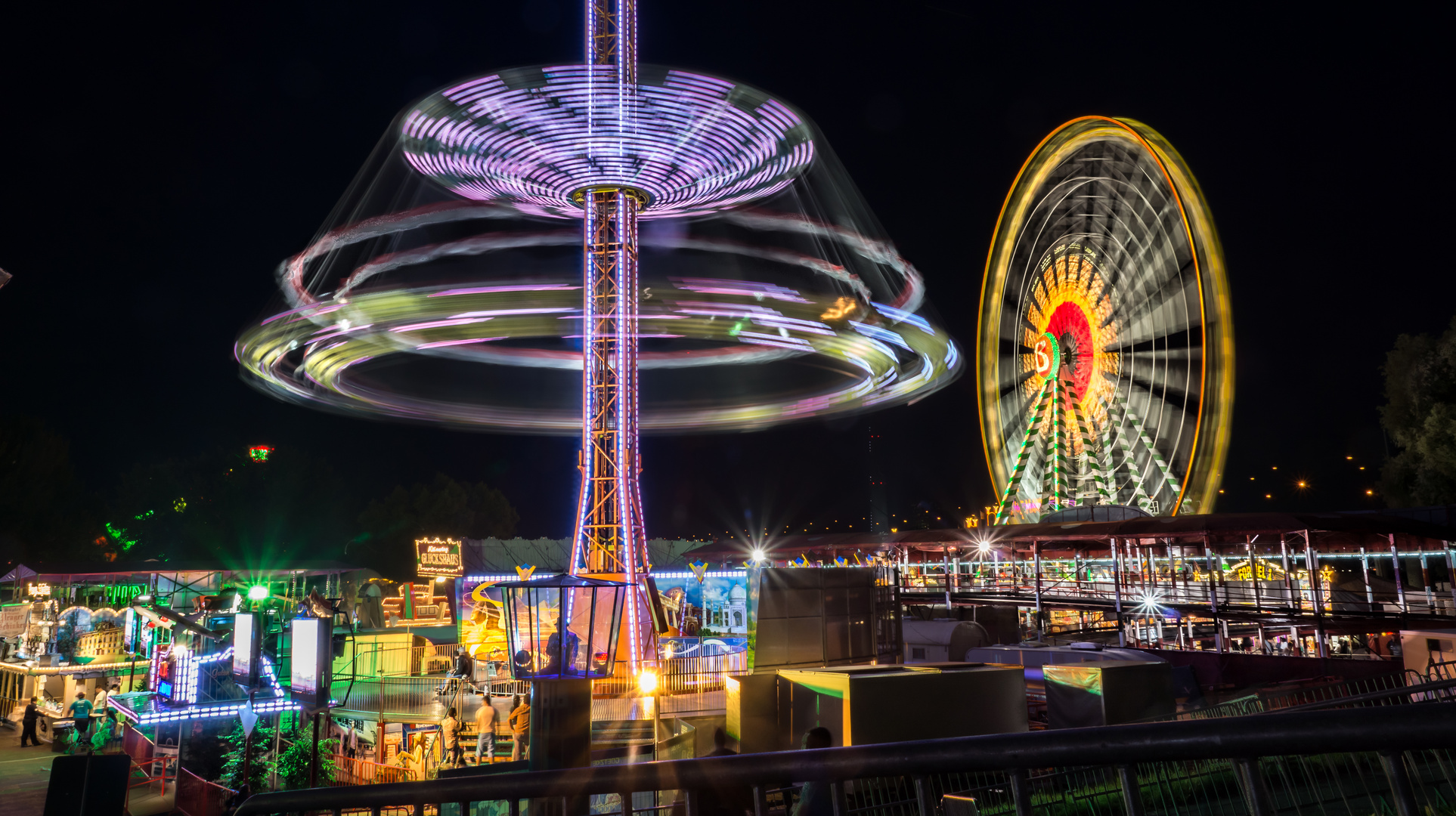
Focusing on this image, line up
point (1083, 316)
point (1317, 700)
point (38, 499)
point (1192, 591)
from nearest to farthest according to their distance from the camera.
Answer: point (1317, 700)
point (1192, 591)
point (1083, 316)
point (38, 499)

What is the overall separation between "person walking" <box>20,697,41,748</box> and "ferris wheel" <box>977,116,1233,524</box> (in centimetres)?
2512

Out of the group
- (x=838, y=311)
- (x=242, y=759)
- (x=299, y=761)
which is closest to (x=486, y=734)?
(x=299, y=761)

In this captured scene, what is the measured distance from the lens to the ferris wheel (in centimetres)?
2323

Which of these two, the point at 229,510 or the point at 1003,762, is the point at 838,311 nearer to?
the point at 1003,762

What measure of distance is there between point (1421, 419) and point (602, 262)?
28.4 metres

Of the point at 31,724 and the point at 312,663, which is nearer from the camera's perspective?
the point at 312,663

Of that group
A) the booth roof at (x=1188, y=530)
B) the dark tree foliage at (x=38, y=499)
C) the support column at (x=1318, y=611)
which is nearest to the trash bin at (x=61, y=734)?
the support column at (x=1318, y=611)

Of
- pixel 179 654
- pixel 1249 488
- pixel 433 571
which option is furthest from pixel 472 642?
pixel 1249 488

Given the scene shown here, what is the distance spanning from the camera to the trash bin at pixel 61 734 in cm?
1461

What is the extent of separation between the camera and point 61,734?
15148 mm

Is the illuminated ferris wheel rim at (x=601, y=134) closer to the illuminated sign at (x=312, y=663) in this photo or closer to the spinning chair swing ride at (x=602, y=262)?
the spinning chair swing ride at (x=602, y=262)

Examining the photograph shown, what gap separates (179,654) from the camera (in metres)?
12.8

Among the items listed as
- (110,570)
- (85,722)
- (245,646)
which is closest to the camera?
(245,646)

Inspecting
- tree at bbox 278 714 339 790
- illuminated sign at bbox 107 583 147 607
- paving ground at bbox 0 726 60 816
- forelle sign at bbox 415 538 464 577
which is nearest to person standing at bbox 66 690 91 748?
paving ground at bbox 0 726 60 816
